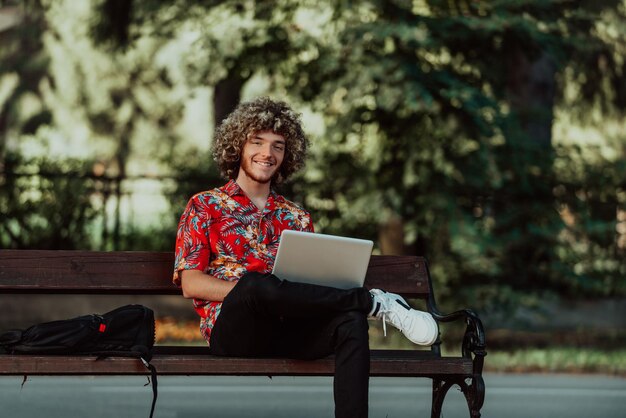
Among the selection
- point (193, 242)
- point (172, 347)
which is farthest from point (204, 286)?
point (172, 347)

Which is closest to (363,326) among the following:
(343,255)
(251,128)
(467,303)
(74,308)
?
(343,255)

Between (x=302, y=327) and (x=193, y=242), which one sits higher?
(x=193, y=242)

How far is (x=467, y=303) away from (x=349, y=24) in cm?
306

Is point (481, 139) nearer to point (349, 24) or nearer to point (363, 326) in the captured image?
point (349, 24)

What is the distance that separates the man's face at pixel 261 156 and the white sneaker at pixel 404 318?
35.8 inches

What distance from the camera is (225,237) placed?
5.88 meters

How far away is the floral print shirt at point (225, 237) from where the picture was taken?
5.77 metres

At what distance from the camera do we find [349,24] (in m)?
11.2

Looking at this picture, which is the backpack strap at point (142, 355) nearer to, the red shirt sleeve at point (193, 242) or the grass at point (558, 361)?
the red shirt sleeve at point (193, 242)

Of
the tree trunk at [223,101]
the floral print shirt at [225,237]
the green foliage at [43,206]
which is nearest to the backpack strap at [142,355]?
the floral print shirt at [225,237]

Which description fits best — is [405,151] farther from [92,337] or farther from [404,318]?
[92,337]

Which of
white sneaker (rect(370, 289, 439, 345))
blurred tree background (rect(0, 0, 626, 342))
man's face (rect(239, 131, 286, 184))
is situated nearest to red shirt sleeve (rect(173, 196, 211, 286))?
man's face (rect(239, 131, 286, 184))

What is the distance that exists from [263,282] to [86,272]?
1354 mm

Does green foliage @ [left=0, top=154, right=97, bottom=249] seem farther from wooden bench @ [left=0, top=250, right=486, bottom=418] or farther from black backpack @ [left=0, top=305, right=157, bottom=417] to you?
black backpack @ [left=0, top=305, right=157, bottom=417]
